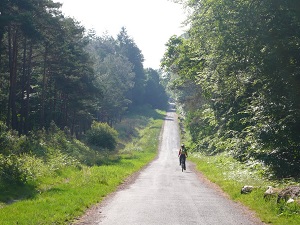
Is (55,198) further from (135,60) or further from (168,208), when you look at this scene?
(135,60)

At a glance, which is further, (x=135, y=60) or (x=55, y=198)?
(x=135, y=60)

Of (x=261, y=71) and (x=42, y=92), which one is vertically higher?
(x=42, y=92)

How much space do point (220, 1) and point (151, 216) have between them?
10.1m

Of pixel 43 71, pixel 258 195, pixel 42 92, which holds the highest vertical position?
pixel 43 71

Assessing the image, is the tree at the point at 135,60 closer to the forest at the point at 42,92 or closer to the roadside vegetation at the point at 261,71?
the forest at the point at 42,92

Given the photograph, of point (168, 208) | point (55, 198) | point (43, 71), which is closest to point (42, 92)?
point (43, 71)

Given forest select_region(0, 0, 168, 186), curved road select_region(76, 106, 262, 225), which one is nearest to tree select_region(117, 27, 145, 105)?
forest select_region(0, 0, 168, 186)

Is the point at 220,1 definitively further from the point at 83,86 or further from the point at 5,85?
the point at 83,86

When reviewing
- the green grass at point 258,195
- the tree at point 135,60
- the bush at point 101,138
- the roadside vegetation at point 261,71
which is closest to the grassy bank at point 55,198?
the green grass at point 258,195

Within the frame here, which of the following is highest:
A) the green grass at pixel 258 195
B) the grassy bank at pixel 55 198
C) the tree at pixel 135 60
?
the tree at pixel 135 60

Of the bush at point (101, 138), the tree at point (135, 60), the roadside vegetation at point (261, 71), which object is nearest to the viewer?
the roadside vegetation at point (261, 71)

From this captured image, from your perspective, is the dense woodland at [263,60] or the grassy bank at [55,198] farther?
the dense woodland at [263,60]

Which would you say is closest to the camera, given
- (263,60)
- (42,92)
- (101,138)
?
(263,60)

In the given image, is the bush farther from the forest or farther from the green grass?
the green grass
